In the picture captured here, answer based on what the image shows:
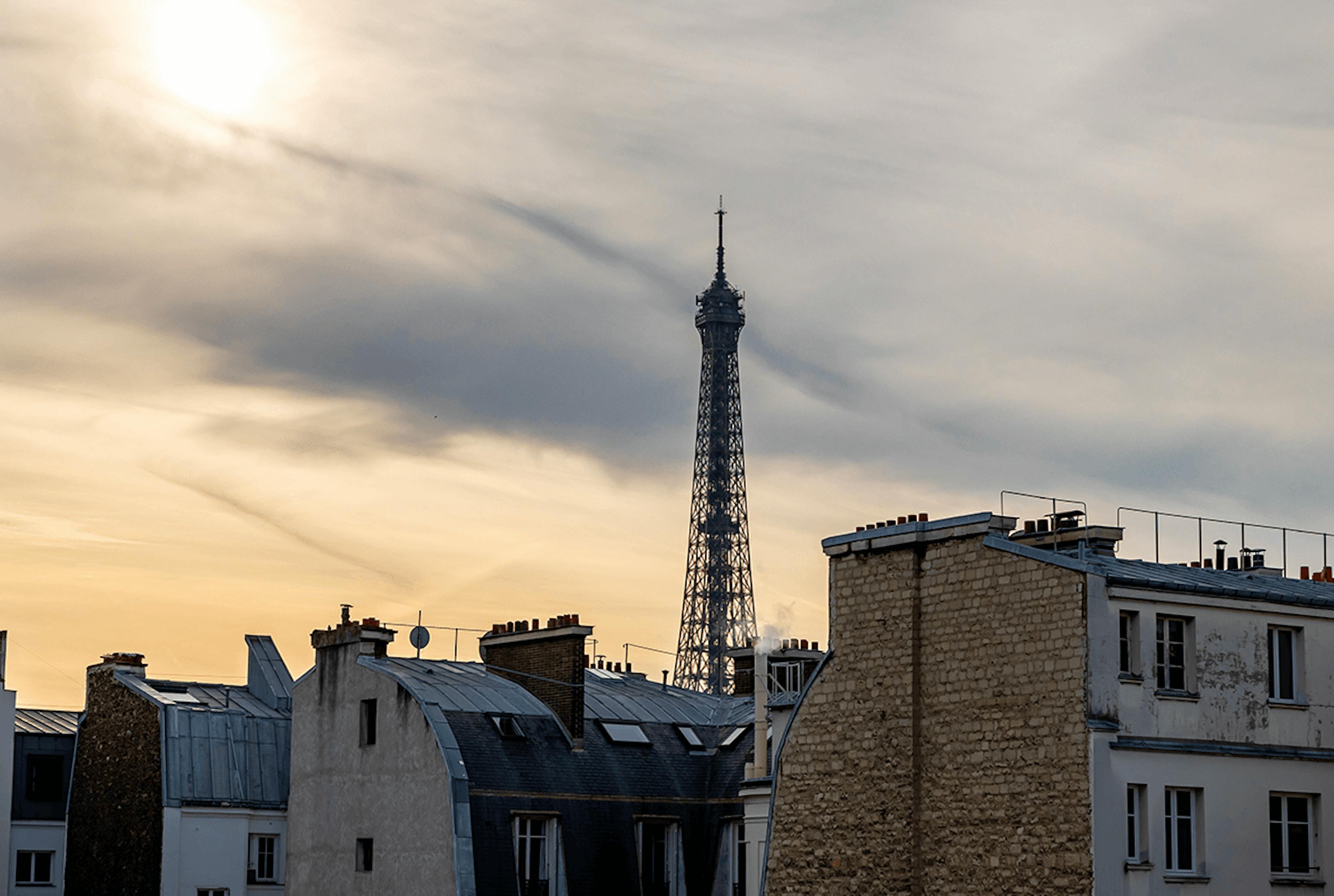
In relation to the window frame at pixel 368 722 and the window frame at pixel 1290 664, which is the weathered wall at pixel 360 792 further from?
the window frame at pixel 1290 664

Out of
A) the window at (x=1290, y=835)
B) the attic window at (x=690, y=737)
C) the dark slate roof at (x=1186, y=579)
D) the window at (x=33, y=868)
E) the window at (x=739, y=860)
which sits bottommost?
the window at (x=33, y=868)

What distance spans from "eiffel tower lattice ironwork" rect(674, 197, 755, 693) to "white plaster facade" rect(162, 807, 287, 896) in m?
87.1

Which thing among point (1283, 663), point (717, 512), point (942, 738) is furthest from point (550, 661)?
point (717, 512)

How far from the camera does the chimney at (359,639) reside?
52438 millimetres

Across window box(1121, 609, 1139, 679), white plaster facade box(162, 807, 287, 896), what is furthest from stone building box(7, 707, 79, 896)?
window box(1121, 609, 1139, 679)

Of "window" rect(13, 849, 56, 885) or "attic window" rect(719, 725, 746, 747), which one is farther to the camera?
"window" rect(13, 849, 56, 885)

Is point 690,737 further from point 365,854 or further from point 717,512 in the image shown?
point 717,512

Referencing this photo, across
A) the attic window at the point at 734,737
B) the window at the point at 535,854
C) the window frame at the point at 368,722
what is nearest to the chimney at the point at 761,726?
the attic window at the point at 734,737

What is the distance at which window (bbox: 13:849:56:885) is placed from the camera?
61.9 m

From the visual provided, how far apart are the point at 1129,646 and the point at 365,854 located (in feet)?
78.6

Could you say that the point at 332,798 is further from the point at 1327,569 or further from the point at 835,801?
the point at 1327,569

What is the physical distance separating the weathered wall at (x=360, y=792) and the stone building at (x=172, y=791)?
240 cm

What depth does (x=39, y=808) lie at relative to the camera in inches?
2466

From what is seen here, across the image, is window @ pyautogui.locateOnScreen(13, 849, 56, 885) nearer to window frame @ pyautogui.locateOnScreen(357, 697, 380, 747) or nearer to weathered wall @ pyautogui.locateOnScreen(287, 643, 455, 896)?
weathered wall @ pyautogui.locateOnScreen(287, 643, 455, 896)
